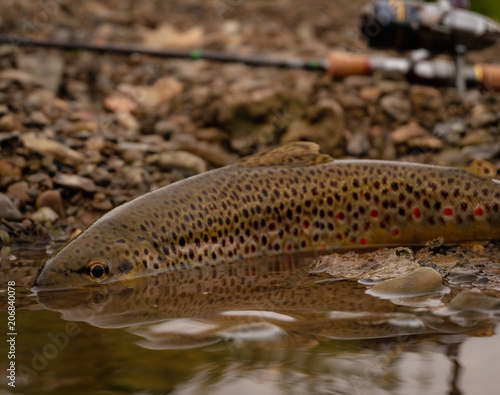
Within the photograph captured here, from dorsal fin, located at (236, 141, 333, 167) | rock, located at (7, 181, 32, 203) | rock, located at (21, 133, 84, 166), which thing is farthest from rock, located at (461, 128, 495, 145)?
rock, located at (7, 181, 32, 203)

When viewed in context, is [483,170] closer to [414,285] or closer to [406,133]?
[414,285]

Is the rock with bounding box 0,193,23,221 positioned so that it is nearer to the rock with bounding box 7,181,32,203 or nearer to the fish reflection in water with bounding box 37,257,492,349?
the rock with bounding box 7,181,32,203

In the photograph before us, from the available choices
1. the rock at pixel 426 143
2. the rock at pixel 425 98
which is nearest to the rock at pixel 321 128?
the rock at pixel 426 143

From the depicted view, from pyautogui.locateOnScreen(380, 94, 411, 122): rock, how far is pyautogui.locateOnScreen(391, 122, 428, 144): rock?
36 cm

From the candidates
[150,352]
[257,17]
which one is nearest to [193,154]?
[150,352]

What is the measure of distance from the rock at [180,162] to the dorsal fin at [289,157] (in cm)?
192

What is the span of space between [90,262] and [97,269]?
0.07 meters

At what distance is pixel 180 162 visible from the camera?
6.99m

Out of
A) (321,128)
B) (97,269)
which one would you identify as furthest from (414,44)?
(97,269)

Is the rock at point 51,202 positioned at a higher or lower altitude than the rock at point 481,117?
lower

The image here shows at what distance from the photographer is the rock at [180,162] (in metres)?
6.96

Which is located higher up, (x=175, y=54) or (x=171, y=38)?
(x=171, y=38)

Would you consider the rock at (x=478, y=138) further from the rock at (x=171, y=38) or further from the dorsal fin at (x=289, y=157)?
the rock at (x=171, y=38)

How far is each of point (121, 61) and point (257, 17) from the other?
496 cm
